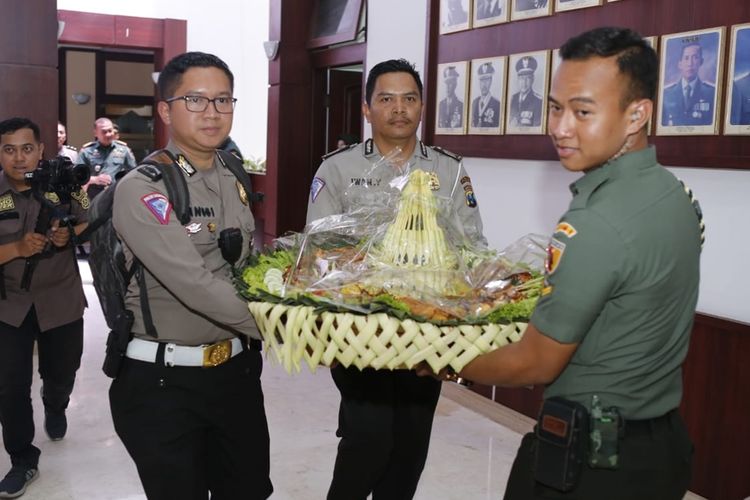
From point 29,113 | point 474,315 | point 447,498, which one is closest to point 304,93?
point 29,113

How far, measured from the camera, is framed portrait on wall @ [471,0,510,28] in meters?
3.94

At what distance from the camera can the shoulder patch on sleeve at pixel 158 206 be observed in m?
1.79

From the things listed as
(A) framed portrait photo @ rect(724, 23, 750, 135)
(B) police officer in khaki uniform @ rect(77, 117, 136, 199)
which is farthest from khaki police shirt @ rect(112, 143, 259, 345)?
(B) police officer in khaki uniform @ rect(77, 117, 136, 199)

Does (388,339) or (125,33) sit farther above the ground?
(125,33)

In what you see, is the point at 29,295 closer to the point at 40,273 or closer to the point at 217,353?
the point at 40,273

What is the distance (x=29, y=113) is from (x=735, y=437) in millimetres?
4428

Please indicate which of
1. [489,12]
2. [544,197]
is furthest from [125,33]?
[544,197]

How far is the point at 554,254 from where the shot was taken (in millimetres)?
1351

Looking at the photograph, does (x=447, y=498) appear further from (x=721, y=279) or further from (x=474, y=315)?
(x=474, y=315)

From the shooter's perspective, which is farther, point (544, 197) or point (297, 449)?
point (544, 197)

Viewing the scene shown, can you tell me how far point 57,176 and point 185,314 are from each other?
1569mm

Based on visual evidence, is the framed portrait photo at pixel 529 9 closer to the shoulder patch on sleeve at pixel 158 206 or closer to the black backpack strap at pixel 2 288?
the shoulder patch on sleeve at pixel 158 206

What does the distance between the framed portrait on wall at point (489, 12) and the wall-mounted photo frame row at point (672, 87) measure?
0.19 m

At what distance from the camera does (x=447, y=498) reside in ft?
10.2
